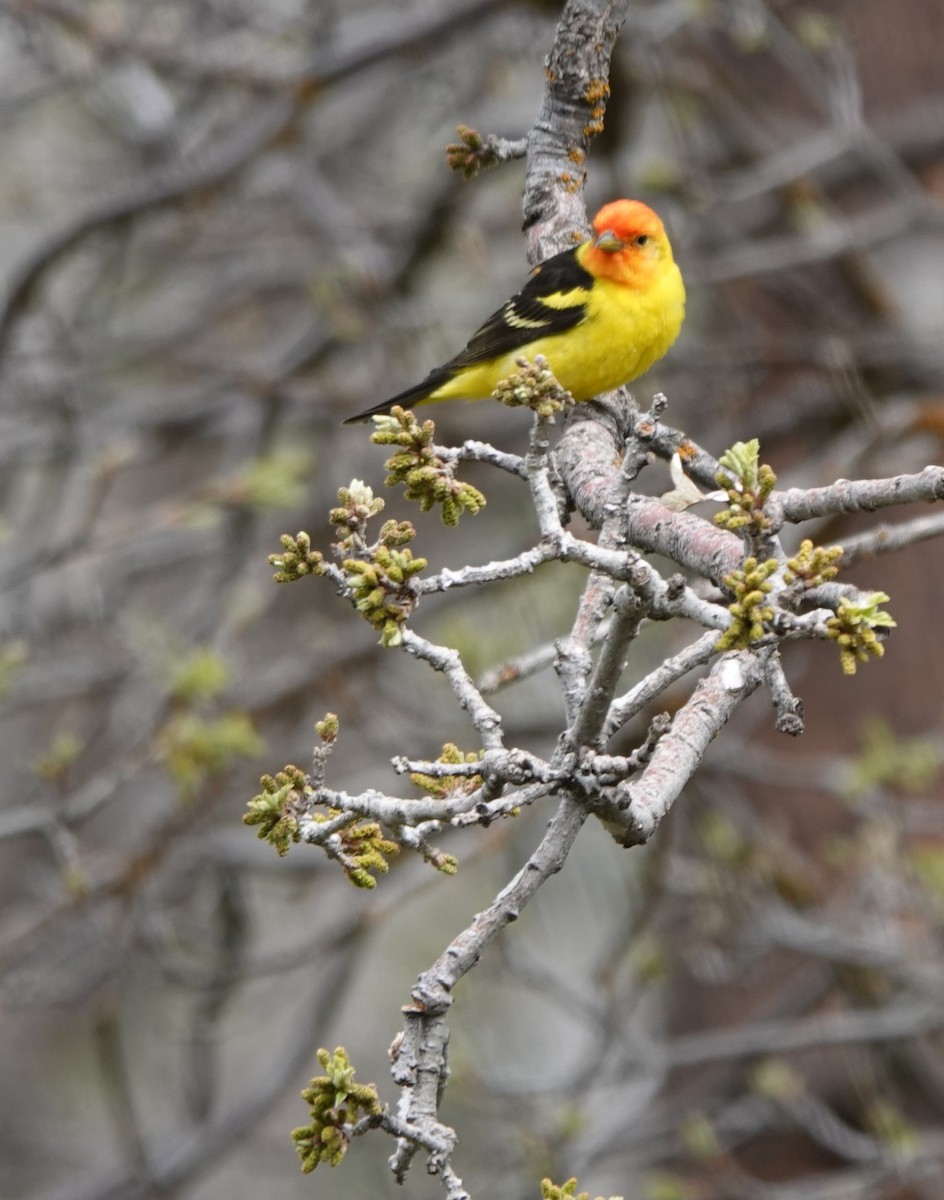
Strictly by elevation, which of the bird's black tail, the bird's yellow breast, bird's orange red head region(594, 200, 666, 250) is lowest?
the bird's yellow breast

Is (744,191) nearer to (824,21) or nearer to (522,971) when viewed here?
(824,21)

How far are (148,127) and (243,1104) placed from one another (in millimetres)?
4569

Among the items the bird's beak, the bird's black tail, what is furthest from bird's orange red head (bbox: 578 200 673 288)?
the bird's black tail

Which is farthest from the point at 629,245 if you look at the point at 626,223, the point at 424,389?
the point at 424,389

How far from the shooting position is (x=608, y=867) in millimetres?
9773

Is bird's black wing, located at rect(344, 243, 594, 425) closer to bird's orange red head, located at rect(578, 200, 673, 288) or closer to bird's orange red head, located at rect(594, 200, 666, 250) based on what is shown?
bird's orange red head, located at rect(578, 200, 673, 288)

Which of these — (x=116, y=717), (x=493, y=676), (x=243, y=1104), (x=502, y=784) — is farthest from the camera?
(x=116, y=717)

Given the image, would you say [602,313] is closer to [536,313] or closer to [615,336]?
[615,336]

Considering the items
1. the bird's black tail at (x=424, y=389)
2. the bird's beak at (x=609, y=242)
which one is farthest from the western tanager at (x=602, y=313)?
the bird's black tail at (x=424, y=389)

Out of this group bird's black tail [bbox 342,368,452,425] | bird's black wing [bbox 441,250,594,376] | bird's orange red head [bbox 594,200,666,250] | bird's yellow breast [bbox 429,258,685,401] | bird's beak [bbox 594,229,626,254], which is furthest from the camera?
bird's black tail [bbox 342,368,452,425]

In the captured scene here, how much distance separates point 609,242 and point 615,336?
0.84ft

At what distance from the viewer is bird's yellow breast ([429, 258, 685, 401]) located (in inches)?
136

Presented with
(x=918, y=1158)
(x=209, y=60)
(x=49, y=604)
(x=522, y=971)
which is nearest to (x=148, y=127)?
(x=209, y=60)

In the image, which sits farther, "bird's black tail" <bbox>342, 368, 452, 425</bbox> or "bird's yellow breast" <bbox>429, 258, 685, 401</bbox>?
"bird's black tail" <bbox>342, 368, 452, 425</bbox>
